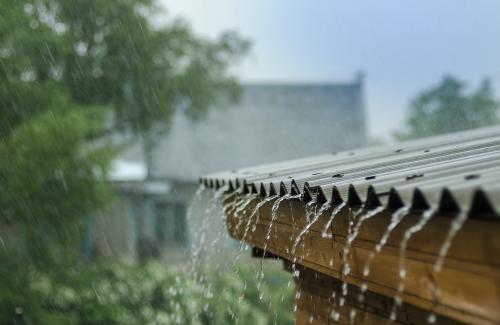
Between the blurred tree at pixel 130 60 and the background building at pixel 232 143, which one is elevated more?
the blurred tree at pixel 130 60

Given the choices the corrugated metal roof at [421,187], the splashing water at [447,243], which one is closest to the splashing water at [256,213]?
the corrugated metal roof at [421,187]

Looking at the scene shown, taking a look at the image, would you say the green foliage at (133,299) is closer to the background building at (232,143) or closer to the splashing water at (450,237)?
the background building at (232,143)

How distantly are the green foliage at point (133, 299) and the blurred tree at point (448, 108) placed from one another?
22.0 m

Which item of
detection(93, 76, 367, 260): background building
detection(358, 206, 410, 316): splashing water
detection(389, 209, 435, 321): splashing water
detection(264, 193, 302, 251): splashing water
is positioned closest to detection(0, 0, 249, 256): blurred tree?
detection(93, 76, 367, 260): background building

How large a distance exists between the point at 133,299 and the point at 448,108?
2734cm

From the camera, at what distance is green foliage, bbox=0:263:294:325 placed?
8.18 metres

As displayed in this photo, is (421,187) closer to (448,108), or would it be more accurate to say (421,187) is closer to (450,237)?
(450,237)

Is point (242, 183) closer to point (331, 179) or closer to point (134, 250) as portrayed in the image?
point (331, 179)

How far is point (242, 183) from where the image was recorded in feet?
9.96

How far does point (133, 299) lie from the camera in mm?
9094

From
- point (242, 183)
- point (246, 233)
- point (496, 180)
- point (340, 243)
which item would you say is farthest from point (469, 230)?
point (246, 233)

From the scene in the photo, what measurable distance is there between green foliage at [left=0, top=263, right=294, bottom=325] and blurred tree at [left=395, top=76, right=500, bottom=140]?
72.0 ft

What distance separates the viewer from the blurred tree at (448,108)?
3128cm

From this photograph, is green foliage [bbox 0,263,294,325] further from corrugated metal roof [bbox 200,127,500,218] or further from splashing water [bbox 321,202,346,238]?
splashing water [bbox 321,202,346,238]
